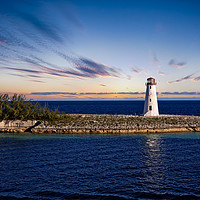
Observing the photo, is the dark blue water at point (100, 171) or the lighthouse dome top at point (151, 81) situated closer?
the dark blue water at point (100, 171)

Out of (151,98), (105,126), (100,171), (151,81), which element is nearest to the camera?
(100,171)

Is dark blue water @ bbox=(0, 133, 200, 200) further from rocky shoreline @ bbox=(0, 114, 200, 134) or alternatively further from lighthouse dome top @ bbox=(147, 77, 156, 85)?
lighthouse dome top @ bbox=(147, 77, 156, 85)

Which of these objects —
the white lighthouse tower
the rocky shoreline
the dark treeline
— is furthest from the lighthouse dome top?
the dark treeline

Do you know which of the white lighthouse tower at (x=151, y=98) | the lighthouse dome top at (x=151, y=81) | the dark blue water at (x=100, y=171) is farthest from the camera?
the lighthouse dome top at (x=151, y=81)

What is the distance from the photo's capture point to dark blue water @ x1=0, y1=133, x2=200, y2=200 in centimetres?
1510

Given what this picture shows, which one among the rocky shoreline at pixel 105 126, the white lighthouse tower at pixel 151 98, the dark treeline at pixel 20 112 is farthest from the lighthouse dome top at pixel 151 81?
the dark treeline at pixel 20 112

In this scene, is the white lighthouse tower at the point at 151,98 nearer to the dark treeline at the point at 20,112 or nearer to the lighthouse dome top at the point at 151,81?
the lighthouse dome top at the point at 151,81

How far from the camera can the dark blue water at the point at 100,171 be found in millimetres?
15102

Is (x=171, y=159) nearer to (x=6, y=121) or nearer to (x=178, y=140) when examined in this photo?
(x=178, y=140)

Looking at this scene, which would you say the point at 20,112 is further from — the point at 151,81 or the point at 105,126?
the point at 151,81

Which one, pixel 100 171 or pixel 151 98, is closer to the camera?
pixel 100 171

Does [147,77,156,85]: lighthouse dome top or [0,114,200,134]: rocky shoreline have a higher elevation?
[147,77,156,85]: lighthouse dome top

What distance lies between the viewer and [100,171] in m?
19.1

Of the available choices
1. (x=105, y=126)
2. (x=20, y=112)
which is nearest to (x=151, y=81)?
(x=105, y=126)
